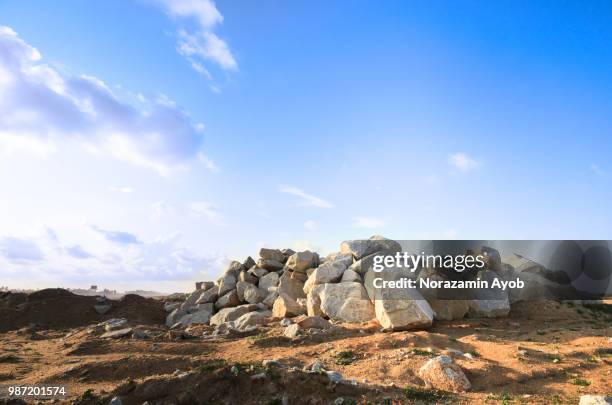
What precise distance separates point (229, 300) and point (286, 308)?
16.2 ft

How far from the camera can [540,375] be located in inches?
421

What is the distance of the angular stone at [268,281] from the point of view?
2284 cm

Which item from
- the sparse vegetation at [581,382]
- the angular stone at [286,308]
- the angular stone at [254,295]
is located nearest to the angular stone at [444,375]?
the sparse vegetation at [581,382]

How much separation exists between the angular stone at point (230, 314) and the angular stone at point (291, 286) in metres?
1.74

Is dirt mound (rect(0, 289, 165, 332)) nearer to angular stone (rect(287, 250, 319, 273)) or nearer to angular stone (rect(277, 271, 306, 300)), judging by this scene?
angular stone (rect(277, 271, 306, 300))

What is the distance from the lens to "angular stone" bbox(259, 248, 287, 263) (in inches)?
992

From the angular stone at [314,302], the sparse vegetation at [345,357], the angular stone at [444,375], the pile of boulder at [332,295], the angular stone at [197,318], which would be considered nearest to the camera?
the angular stone at [444,375]

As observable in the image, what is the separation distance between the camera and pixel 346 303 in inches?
698

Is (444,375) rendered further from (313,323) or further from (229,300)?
(229,300)

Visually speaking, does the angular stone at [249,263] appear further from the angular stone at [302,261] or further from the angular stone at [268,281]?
the angular stone at [302,261]

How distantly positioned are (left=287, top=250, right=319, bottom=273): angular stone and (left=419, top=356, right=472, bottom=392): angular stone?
12.2 m

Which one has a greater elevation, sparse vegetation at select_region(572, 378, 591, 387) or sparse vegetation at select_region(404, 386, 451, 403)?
sparse vegetation at select_region(404, 386, 451, 403)

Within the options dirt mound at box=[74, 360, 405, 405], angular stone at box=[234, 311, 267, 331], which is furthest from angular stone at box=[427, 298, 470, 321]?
dirt mound at box=[74, 360, 405, 405]

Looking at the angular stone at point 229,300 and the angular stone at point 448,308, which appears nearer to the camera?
the angular stone at point 448,308
